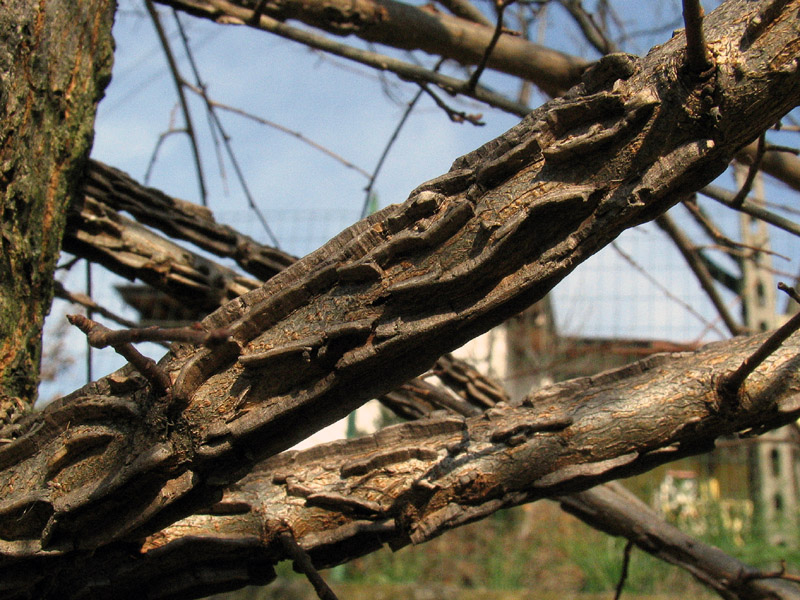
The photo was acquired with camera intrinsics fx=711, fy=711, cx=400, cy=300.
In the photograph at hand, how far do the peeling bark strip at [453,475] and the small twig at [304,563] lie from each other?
3 centimetres

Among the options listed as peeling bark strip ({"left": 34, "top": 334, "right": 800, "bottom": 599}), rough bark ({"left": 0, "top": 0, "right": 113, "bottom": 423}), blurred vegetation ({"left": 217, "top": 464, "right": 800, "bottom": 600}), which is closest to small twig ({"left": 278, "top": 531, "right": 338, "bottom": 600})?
peeling bark strip ({"left": 34, "top": 334, "right": 800, "bottom": 599})

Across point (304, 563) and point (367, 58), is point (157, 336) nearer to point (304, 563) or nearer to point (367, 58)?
point (304, 563)

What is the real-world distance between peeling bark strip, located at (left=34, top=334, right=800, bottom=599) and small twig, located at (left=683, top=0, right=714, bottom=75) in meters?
0.49

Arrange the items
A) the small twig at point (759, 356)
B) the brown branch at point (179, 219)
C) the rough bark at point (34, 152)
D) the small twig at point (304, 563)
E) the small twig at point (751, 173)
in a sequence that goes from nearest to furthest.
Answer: the small twig at point (759, 356), the small twig at point (304, 563), the rough bark at point (34, 152), the small twig at point (751, 173), the brown branch at point (179, 219)

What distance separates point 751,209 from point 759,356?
2.19 ft

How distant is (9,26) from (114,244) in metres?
0.52

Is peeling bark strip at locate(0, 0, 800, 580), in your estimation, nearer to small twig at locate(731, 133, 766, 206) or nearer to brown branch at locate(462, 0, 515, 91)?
small twig at locate(731, 133, 766, 206)

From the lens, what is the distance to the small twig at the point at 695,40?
0.77 meters

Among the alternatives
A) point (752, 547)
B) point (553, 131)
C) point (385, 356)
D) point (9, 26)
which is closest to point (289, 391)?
point (385, 356)

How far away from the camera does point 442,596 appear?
135 inches

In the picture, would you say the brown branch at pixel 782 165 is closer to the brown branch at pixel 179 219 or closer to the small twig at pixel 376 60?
the small twig at pixel 376 60

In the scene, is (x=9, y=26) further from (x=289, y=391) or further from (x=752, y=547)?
(x=752, y=547)

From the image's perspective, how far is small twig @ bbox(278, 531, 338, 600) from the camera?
1045mm

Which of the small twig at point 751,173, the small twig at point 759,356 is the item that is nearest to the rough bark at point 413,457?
the small twig at point 759,356
